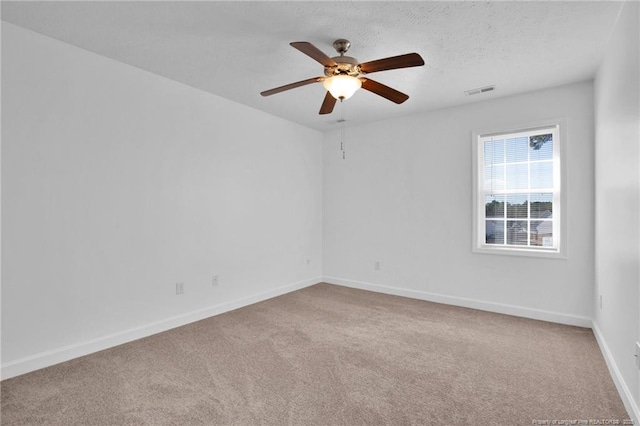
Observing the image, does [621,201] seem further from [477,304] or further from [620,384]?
[477,304]

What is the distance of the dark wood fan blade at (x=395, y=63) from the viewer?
2.13 m

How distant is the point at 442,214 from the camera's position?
14.7 ft

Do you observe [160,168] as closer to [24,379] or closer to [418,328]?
[24,379]

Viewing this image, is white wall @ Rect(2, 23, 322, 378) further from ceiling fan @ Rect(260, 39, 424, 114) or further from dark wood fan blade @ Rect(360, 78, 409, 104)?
dark wood fan blade @ Rect(360, 78, 409, 104)

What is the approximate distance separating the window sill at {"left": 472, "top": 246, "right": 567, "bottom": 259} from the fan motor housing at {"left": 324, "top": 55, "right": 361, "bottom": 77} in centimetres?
283

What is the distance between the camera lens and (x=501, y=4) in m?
2.20

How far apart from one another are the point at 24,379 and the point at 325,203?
420 cm

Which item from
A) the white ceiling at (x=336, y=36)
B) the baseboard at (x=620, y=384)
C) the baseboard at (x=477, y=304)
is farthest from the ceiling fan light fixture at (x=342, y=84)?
the baseboard at (x=477, y=304)

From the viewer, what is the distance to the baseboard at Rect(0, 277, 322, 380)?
251 centimetres

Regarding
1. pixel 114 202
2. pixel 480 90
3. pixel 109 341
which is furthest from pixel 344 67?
pixel 109 341

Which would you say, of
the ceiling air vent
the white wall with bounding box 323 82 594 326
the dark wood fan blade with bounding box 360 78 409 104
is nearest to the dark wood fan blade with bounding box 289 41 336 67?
the dark wood fan blade with bounding box 360 78 409 104

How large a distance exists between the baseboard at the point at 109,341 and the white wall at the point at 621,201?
144 inches

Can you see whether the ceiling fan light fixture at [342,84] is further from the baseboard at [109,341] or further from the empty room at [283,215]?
the baseboard at [109,341]

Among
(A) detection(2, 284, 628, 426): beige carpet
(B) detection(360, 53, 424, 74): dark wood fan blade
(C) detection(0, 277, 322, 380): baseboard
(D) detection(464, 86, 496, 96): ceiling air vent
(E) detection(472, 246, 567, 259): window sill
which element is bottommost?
(A) detection(2, 284, 628, 426): beige carpet
